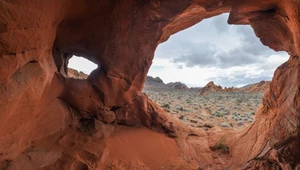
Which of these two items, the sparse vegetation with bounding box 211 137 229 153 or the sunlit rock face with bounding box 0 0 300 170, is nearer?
the sunlit rock face with bounding box 0 0 300 170

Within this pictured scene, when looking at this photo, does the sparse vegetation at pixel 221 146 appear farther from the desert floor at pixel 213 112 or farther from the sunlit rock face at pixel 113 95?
the desert floor at pixel 213 112

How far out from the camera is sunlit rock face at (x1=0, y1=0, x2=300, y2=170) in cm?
391

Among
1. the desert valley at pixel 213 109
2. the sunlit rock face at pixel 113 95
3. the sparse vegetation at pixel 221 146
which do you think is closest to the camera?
the sunlit rock face at pixel 113 95

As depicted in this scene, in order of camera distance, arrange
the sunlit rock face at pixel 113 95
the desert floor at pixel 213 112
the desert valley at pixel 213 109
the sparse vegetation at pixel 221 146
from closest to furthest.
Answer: the sunlit rock face at pixel 113 95
the sparse vegetation at pixel 221 146
the desert floor at pixel 213 112
the desert valley at pixel 213 109

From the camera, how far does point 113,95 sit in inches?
272

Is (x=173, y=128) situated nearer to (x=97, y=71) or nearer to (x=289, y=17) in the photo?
(x=97, y=71)

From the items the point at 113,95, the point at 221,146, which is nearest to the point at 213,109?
the point at 221,146

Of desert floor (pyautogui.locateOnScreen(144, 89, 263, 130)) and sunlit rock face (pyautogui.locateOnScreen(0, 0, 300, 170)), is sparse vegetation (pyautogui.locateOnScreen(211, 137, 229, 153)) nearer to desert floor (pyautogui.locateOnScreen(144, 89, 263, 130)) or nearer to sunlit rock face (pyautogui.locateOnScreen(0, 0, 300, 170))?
sunlit rock face (pyautogui.locateOnScreen(0, 0, 300, 170))

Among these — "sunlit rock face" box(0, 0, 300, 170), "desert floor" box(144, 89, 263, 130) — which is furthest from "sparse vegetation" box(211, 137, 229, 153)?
"desert floor" box(144, 89, 263, 130)

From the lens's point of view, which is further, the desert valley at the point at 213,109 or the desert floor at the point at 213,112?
the desert valley at the point at 213,109

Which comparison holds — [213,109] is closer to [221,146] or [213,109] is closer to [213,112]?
[213,112]

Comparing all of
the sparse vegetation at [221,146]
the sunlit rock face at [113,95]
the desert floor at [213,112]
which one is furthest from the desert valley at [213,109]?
the sunlit rock face at [113,95]

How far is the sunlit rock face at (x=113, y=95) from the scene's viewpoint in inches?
154

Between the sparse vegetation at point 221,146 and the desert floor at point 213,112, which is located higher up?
the desert floor at point 213,112
